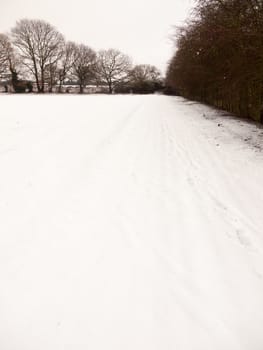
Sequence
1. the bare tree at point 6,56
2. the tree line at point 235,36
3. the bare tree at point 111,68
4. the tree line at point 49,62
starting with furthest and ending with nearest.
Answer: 1. the bare tree at point 111,68
2. the tree line at point 49,62
3. the bare tree at point 6,56
4. the tree line at point 235,36

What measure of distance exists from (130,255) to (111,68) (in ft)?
199

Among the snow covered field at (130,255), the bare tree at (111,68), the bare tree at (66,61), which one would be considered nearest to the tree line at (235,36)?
the snow covered field at (130,255)

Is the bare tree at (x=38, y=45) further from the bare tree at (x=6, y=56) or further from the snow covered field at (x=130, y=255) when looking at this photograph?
the snow covered field at (x=130, y=255)

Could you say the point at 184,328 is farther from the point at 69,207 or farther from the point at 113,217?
the point at 69,207

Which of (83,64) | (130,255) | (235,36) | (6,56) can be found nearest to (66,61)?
(83,64)

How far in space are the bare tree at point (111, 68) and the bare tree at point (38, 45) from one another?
497 inches

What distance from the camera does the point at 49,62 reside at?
44.0m

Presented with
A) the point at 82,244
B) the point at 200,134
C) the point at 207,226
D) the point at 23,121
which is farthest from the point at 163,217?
the point at 23,121

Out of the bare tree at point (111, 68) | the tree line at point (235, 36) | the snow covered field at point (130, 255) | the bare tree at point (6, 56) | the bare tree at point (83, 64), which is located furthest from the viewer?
the bare tree at point (111, 68)

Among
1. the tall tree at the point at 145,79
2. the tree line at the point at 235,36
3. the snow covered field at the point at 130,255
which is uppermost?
the tall tree at the point at 145,79

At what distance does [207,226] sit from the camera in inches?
114

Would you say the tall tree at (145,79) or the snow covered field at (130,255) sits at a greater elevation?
the tall tree at (145,79)

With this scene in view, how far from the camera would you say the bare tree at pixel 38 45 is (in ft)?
135

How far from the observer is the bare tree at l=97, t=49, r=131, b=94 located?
5503cm
